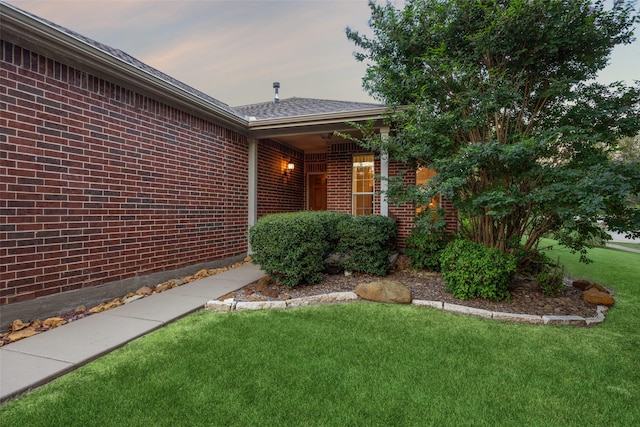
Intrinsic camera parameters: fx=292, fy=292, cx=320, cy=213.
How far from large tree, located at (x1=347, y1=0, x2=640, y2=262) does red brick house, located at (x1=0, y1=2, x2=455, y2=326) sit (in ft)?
4.51

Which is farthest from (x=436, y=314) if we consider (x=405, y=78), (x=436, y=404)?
(x=405, y=78)

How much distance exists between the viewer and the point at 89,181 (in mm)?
3744

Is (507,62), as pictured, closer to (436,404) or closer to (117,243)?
(436,404)

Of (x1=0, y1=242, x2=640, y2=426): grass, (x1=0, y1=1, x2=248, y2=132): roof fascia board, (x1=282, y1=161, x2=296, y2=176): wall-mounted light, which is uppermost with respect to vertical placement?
(x1=0, y1=1, x2=248, y2=132): roof fascia board

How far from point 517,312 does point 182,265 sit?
515 cm

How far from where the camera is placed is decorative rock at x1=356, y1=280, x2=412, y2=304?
13.2 ft

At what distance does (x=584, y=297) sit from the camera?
4312 mm

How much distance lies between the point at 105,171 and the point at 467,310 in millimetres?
5118

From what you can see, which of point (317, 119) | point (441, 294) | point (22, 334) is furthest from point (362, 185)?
point (22, 334)

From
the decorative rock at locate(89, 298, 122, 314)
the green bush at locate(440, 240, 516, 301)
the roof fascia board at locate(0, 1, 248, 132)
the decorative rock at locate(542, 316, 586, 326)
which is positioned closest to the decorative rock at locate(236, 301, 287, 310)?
the decorative rock at locate(89, 298, 122, 314)

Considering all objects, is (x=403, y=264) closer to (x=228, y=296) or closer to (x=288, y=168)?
(x=228, y=296)

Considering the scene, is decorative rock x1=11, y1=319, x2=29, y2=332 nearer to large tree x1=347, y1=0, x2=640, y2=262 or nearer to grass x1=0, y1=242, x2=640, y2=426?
grass x1=0, y1=242, x2=640, y2=426

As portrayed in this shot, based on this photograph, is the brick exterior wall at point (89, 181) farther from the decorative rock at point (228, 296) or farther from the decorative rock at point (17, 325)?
the decorative rock at point (228, 296)

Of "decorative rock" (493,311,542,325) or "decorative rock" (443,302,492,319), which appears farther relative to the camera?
"decorative rock" (443,302,492,319)
